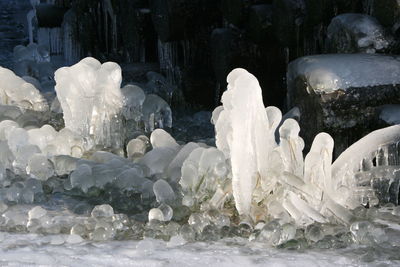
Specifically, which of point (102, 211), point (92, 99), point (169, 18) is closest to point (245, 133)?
point (102, 211)

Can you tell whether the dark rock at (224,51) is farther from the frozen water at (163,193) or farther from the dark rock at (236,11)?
the frozen water at (163,193)

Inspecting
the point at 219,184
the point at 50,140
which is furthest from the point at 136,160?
the point at 219,184

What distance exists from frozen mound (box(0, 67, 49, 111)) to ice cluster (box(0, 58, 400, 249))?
4.71 ft

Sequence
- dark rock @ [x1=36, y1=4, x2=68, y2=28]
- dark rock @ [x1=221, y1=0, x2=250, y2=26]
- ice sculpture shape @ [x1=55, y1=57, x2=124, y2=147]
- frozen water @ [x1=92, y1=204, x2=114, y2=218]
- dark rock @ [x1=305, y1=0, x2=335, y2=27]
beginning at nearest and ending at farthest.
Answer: frozen water @ [x1=92, y1=204, x2=114, y2=218]
ice sculpture shape @ [x1=55, y1=57, x2=124, y2=147]
dark rock @ [x1=305, y1=0, x2=335, y2=27]
dark rock @ [x1=221, y1=0, x2=250, y2=26]
dark rock @ [x1=36, y1=4, x2=68, y2=28]

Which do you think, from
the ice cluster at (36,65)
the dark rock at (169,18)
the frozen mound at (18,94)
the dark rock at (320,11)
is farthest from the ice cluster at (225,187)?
the ice cluster at (36,65)

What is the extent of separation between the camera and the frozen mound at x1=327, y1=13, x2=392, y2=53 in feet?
19.8

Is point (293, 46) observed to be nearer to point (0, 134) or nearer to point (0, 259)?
point (0, 134)

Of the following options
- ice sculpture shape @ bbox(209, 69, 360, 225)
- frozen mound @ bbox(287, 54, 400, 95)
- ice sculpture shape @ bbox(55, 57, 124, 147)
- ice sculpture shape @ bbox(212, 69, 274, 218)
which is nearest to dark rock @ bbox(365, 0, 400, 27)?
frozen mound @ bbox(287, 54, 400, 95)

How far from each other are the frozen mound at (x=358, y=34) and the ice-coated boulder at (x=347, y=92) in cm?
31

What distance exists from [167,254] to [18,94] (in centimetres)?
373

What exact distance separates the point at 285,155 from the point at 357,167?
1.36 feet

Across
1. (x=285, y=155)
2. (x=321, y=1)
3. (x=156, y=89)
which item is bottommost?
(x=156, y=89)

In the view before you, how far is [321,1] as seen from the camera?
22.2 ft

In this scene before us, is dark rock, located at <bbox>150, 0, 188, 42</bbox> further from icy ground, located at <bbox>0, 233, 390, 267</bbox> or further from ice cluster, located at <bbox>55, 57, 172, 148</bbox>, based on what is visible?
icy ground, located at <bbox>0, 233, 390, 267</bbox>
